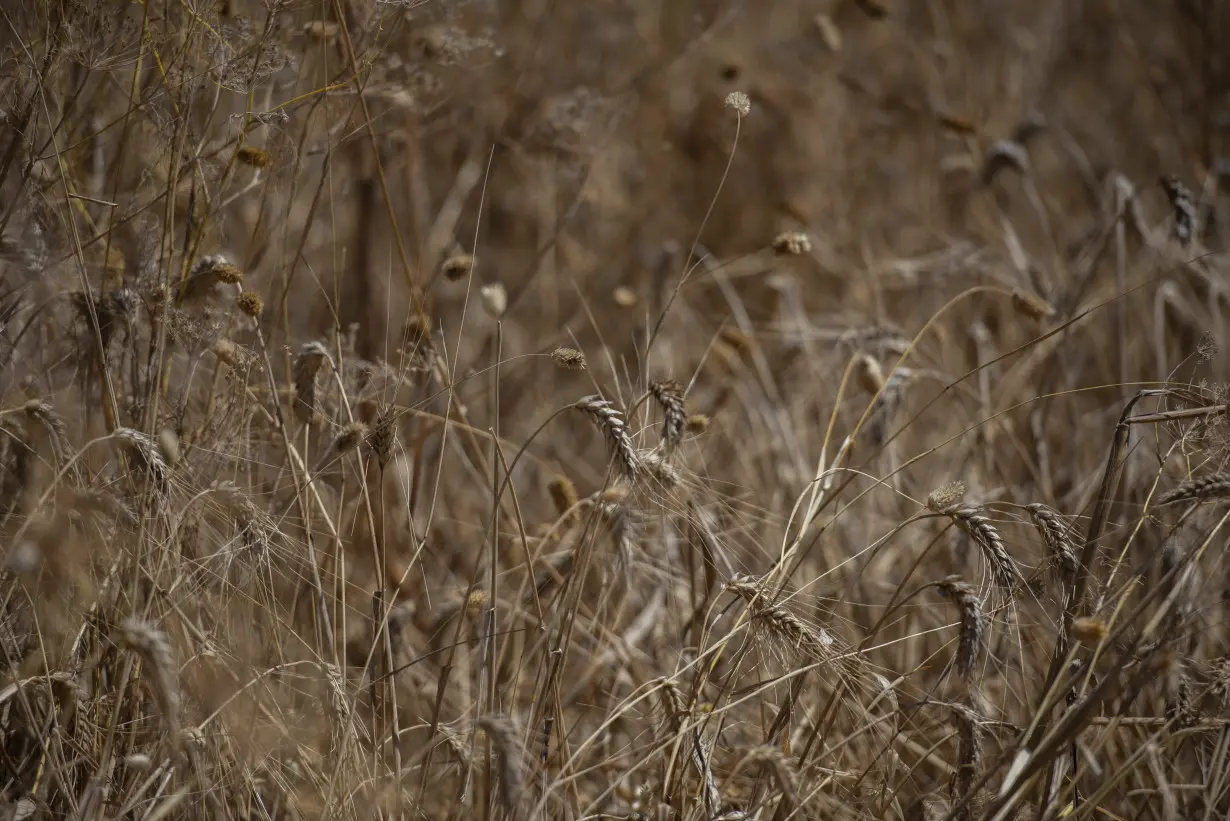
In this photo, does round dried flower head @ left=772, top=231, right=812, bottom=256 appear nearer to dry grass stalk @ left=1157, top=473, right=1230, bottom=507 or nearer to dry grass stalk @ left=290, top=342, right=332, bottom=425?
dry grass stalk @ left=1157, top=473, right=1230, bottom=507

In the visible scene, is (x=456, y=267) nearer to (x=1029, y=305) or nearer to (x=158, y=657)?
(x=158, y=657)


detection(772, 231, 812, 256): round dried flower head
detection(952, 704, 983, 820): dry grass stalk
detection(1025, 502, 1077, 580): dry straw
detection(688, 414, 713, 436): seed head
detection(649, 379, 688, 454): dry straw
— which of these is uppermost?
detection(772, 231, 812, 256): round dried flower head

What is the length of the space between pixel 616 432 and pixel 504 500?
1294 millimetres

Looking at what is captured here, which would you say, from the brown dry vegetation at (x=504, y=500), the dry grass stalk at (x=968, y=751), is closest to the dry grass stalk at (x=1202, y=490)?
the brown dry vegetation at (x=504, y=500)

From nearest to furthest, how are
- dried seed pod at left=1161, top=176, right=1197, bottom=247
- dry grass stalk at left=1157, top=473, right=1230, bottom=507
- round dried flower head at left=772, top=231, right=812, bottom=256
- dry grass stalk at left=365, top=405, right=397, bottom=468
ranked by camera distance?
dry grass stalk at left=1157, top=473, right=1230, bottom=507, dry grass stalk at left=365, top=405, right=397, bottom=468, round dried flower head at left=772, top=231, right=812, bottom=256, dried seed pod at left=1161, top=176, right=1197, bottom=247

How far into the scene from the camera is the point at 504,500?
105 inches

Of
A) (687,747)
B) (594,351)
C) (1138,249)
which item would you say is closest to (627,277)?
(594,351)

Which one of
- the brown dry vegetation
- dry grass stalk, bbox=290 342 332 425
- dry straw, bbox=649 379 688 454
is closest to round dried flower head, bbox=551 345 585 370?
the brown dry vegetation

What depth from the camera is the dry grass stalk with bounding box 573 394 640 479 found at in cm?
143

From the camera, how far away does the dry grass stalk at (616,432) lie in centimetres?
143

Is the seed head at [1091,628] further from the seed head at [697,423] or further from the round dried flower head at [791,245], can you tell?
the round dried flower head at [791,245]

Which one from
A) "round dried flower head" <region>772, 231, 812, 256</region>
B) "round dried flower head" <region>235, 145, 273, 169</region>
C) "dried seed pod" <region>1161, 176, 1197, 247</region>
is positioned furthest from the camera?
"dried seed pod" <region>1161, 176, 1197, 247</region>

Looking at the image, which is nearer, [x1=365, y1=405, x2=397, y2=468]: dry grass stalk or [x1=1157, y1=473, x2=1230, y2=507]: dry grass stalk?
[x1=1157, y1=473, x2=1230, y2=507]: dry grass stalk

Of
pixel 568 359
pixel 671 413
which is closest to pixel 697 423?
pixel 671 413
